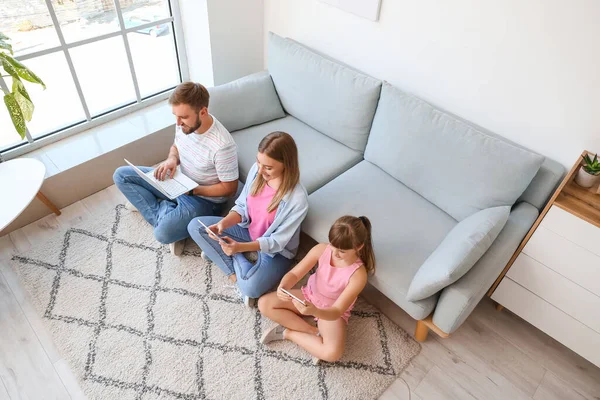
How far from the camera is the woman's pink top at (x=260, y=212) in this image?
1.87 m

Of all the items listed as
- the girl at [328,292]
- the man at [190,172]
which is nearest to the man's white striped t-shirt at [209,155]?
the man at [190,172]

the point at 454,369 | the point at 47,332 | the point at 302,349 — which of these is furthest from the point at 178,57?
the point at 454,369

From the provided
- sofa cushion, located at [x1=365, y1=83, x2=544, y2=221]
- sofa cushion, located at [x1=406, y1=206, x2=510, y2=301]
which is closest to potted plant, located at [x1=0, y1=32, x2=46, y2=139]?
sofa cushion, located at [x1=365, y1=83, x2=544, y2=221]

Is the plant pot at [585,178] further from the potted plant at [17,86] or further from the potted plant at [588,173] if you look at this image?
the potted plant at [17,86]

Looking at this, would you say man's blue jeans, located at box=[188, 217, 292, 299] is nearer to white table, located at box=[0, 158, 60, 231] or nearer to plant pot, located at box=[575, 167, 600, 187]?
white table, located at box=[0, 158, 60, 231]

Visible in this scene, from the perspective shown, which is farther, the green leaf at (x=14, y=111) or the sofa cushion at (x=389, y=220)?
the green leaf at (x=14, y=111)

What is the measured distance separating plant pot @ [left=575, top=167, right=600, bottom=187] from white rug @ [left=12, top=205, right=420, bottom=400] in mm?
999

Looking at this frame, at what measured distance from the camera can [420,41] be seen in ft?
6.85

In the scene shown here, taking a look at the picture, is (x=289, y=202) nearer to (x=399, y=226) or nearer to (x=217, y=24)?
(x=399, y=226)

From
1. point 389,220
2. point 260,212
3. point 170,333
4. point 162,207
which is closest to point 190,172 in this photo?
point 162,207

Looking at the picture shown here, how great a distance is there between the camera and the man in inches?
73.2

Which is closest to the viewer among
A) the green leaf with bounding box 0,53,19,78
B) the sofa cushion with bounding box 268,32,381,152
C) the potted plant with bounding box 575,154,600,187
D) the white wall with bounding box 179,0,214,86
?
the potted plant with bounding box 575,154,600,187

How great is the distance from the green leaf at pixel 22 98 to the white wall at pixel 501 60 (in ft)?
5.43

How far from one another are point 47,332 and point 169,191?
0.84 meters
